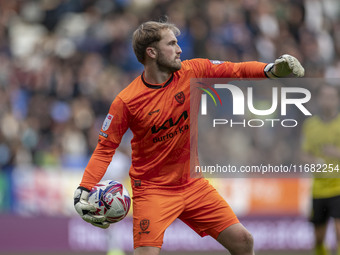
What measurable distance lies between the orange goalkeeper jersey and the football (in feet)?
0.34

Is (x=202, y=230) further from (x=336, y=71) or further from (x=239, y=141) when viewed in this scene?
(x=336, y=71)

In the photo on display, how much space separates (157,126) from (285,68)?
1.36m

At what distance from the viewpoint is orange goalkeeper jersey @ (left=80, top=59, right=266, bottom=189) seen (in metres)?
6.63

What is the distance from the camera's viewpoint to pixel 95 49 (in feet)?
48.2

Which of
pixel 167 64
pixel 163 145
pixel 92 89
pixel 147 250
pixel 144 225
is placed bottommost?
pixel 147 250

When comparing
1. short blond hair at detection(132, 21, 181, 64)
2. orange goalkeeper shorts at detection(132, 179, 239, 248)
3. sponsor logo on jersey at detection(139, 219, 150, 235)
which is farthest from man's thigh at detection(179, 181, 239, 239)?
short blond hair at detection(132, 21, 181, 64)

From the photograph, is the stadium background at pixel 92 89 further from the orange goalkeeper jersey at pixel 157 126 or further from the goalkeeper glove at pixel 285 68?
the goalkeeper glove at pixel 285 68

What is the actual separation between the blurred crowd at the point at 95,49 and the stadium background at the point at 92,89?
2 cm

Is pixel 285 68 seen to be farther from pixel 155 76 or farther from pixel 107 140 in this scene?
pixel 107 140

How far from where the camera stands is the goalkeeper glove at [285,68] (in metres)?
6.26

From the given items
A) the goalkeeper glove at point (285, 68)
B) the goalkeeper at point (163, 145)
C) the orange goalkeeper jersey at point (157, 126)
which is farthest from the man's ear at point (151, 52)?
the goalkeeper glove at point (285, 68)

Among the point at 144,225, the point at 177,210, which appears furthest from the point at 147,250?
the point at 177,210

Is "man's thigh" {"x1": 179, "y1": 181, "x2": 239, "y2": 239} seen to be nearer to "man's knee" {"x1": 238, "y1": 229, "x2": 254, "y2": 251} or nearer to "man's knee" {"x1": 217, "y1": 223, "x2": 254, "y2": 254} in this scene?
"man's knee" {"x1": 217, "y1": 223, "x2": 254, "y2": 254}

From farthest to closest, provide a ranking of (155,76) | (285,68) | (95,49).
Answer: (95,49), (155,76), (285,68)
